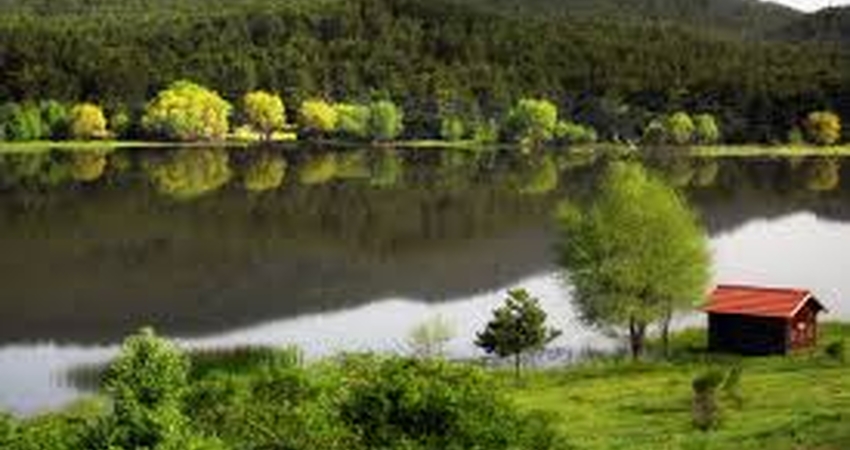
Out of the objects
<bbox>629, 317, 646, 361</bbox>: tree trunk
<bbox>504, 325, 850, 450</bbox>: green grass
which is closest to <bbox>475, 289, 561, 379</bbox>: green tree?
<bbox>504, 325, 850, 450</bbox>: green grass

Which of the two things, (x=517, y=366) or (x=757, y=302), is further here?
(x=757, y=302)

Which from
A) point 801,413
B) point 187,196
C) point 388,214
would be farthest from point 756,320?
point 187,196

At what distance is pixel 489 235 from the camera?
118m

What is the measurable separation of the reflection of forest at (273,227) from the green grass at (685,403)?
24683 millimetres

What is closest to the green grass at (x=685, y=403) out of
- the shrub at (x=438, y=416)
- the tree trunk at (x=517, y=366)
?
the tree trunk at (x=517, y=366)

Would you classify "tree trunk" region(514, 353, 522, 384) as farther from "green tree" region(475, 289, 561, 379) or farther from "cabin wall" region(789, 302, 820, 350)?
"cabin wall" region(789, 302, 820, 350)

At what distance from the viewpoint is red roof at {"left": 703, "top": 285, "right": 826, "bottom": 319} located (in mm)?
64062

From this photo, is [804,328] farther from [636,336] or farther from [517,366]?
[517,366]

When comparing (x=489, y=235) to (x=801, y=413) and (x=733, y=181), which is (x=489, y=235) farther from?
(x=801, y=413)

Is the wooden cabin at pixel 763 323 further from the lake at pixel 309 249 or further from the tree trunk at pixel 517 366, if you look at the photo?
the tree trunk at pixel 517 366

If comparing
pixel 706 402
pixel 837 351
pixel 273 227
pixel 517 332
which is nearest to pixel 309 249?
pixel 273 227

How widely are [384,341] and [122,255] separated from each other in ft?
115

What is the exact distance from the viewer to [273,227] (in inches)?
4734

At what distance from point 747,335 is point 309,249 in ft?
160
